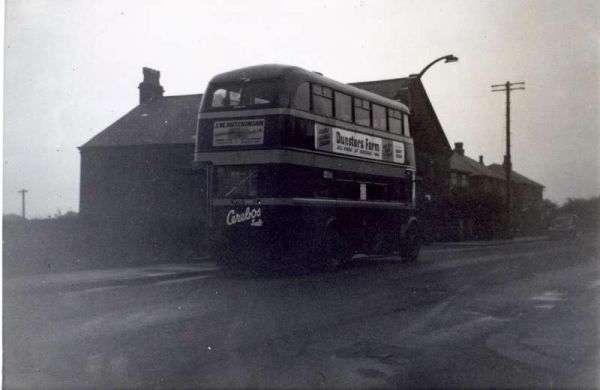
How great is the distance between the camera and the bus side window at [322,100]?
14078 millimetres

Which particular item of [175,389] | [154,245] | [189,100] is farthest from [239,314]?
[189,100]

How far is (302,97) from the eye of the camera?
13695mm

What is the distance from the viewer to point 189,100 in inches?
1494

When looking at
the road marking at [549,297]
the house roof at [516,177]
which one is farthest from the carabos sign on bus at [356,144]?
the house roof at [516,177]

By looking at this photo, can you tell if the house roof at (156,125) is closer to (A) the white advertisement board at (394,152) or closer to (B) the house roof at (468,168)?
(A) the white advertisement board at (394,152)

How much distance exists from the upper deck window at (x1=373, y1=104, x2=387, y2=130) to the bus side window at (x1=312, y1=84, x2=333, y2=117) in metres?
2.24

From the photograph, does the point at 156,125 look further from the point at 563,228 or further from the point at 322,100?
the point at 563,228

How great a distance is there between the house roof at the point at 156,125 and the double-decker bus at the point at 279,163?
20.4 m

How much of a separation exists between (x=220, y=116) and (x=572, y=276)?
820 cm

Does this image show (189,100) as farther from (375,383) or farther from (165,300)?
(375,383)

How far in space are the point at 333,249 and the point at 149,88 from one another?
26.7 m

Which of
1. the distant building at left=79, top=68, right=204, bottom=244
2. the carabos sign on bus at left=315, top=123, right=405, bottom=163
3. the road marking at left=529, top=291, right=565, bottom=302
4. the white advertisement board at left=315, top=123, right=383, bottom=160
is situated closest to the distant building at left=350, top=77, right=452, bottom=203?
the distant building at left=79, top=68, right=204, bottom=244

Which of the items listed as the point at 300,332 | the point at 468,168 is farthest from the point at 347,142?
the point at 468,168

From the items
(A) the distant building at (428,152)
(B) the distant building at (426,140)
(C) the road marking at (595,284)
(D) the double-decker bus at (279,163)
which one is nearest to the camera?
(C) the road marking at (595,284)
